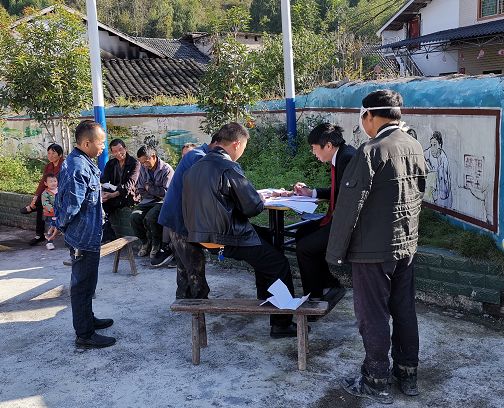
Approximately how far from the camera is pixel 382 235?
316 cm

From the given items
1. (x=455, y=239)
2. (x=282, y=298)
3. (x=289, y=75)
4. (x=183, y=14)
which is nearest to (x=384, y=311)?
(x=282, y=298)

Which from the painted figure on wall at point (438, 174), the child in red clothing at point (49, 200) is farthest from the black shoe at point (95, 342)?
the child in red clothing at point (49, 200)

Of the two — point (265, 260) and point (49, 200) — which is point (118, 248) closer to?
point (265, 260)

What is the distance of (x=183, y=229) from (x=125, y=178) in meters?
3.19

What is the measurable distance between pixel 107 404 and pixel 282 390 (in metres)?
1.08

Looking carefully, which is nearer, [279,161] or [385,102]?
[385,102]

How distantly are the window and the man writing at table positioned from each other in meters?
20.3

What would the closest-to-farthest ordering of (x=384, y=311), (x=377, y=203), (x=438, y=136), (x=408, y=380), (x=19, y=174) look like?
(x=377, y=203) → (x=384, y=311) → (x=408, y=380) → (x=438, y=136) → (x=19, y=174)

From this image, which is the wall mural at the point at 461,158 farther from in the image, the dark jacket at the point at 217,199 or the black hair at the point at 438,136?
the dark jacket at the point at 217,199

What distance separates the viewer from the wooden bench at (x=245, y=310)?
3.69m

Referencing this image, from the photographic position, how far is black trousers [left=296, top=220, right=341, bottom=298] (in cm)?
425

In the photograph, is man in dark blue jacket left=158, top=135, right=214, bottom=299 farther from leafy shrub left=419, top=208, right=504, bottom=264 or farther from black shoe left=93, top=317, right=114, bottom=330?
leafy shrub left=419, top=208, right=504, bottom=264

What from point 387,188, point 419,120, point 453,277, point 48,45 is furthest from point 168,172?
point 48,45

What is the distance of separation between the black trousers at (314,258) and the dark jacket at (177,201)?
919 mm
